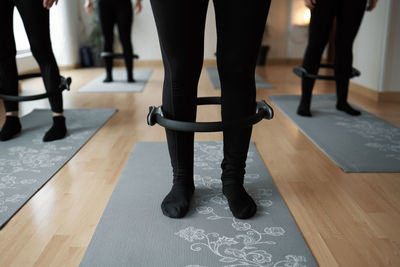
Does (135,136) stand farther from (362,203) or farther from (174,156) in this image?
(362,203)

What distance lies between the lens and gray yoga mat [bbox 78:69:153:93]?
3196mm

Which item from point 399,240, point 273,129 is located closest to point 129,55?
point 273,129

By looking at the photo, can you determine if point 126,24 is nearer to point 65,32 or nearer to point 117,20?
point 117,20

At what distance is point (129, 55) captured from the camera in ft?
11.6

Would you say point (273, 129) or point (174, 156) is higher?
point (174, 156)

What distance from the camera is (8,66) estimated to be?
Result: 5.95 feet

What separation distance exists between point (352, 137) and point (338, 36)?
69 centimetres

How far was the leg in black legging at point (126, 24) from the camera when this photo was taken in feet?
10.7

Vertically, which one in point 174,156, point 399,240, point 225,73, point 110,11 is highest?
point 110,11

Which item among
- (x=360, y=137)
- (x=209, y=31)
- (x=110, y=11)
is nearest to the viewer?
(x=360, y=137)

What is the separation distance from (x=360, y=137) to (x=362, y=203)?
2.40 feet

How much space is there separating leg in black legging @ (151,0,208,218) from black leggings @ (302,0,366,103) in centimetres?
127

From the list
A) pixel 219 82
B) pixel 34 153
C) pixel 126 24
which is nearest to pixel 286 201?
pixel 34 153

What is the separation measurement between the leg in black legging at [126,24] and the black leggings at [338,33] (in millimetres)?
1820
